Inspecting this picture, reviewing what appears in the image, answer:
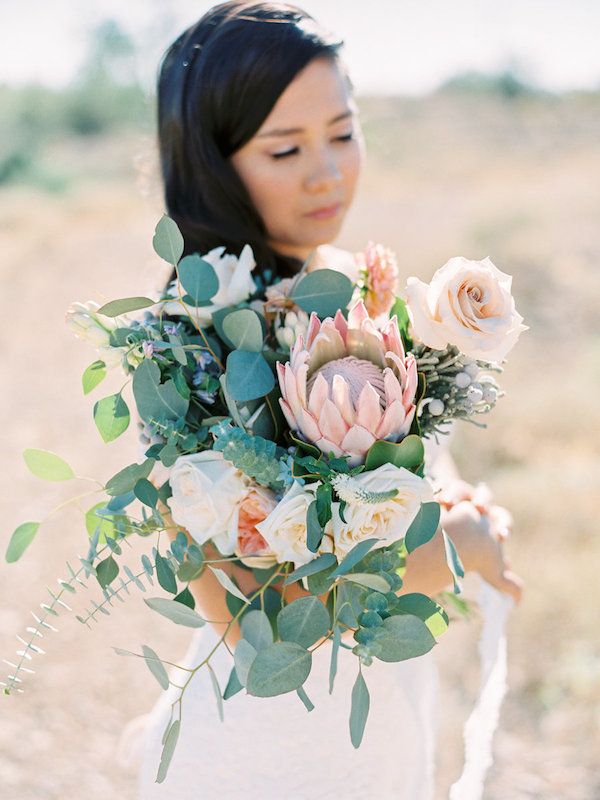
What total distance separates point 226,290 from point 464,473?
150 inches

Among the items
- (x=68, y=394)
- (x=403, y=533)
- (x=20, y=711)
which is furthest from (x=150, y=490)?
(x=68, y=394)

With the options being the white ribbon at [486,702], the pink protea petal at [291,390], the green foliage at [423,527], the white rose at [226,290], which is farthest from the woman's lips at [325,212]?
the white ribbon at [486,702]

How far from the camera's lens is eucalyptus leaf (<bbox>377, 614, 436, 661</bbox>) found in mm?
1010

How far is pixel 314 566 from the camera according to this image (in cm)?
104

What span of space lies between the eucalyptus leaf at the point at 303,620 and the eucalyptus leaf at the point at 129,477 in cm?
29

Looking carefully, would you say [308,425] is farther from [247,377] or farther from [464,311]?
[464,311]

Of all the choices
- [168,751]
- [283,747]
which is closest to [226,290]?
[168,751]

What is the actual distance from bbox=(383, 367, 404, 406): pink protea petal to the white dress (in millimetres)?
616

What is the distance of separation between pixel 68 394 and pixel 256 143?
572 cm

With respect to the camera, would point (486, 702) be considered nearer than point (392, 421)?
No

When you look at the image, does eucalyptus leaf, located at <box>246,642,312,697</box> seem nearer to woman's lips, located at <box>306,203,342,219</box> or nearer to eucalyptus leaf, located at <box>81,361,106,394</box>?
eucalyptus leaf, located at <box>81,361,106,394</box>

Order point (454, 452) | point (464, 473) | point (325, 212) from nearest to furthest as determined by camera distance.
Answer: point (325, 212) < point (464, 473) < point (454, 452)

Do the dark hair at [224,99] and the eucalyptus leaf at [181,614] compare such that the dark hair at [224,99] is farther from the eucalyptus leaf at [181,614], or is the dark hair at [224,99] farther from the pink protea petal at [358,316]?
the eucalyptus leaf at [181,614]

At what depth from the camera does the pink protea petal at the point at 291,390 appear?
1041 mm
